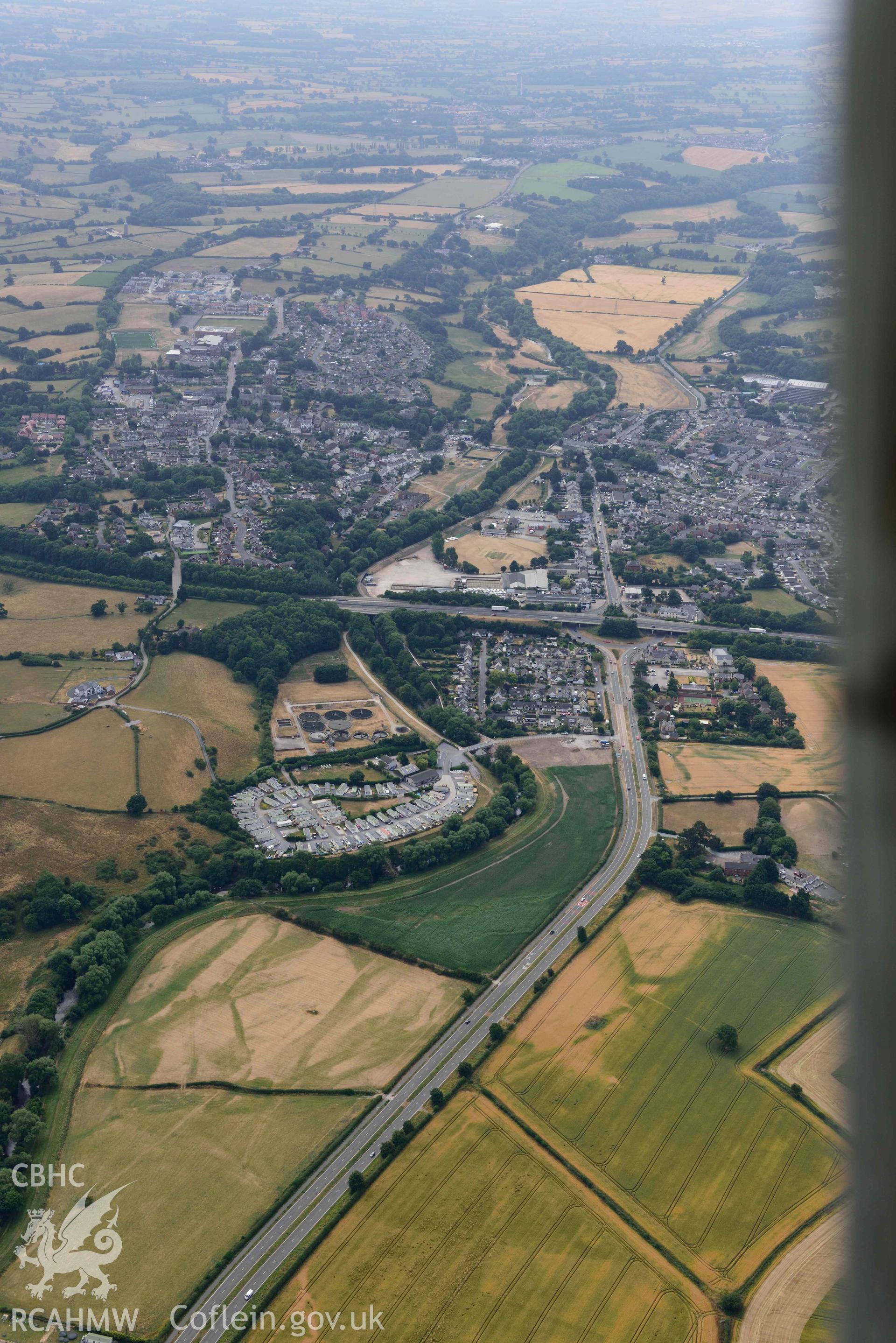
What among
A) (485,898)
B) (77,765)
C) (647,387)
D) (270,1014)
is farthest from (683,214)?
(270,1014)

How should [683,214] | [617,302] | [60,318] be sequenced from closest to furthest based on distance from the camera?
[60,318] < [617,302] < [683,214]

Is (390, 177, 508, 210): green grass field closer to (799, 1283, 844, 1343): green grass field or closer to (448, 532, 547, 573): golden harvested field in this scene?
(448, 532, 547, 573): golden harvested field

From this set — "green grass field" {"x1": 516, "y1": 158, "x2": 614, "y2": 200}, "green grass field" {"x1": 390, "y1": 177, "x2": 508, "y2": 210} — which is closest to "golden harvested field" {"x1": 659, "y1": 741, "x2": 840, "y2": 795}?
"green grass field" {"x1": 390, "y1": 177, "x2": 508, "y2": 210}

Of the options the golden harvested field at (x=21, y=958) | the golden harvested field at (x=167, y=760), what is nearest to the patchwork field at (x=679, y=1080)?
the golden harvested field at (x=21, y=958)

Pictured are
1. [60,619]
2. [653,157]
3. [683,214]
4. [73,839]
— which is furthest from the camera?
[653,157]

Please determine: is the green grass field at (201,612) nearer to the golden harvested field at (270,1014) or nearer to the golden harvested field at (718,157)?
the golden harvested field at (270,1014)

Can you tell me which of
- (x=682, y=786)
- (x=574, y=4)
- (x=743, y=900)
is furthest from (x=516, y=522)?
(x=574, y=4)

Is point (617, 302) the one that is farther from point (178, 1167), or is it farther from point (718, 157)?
point (178, 1167)
